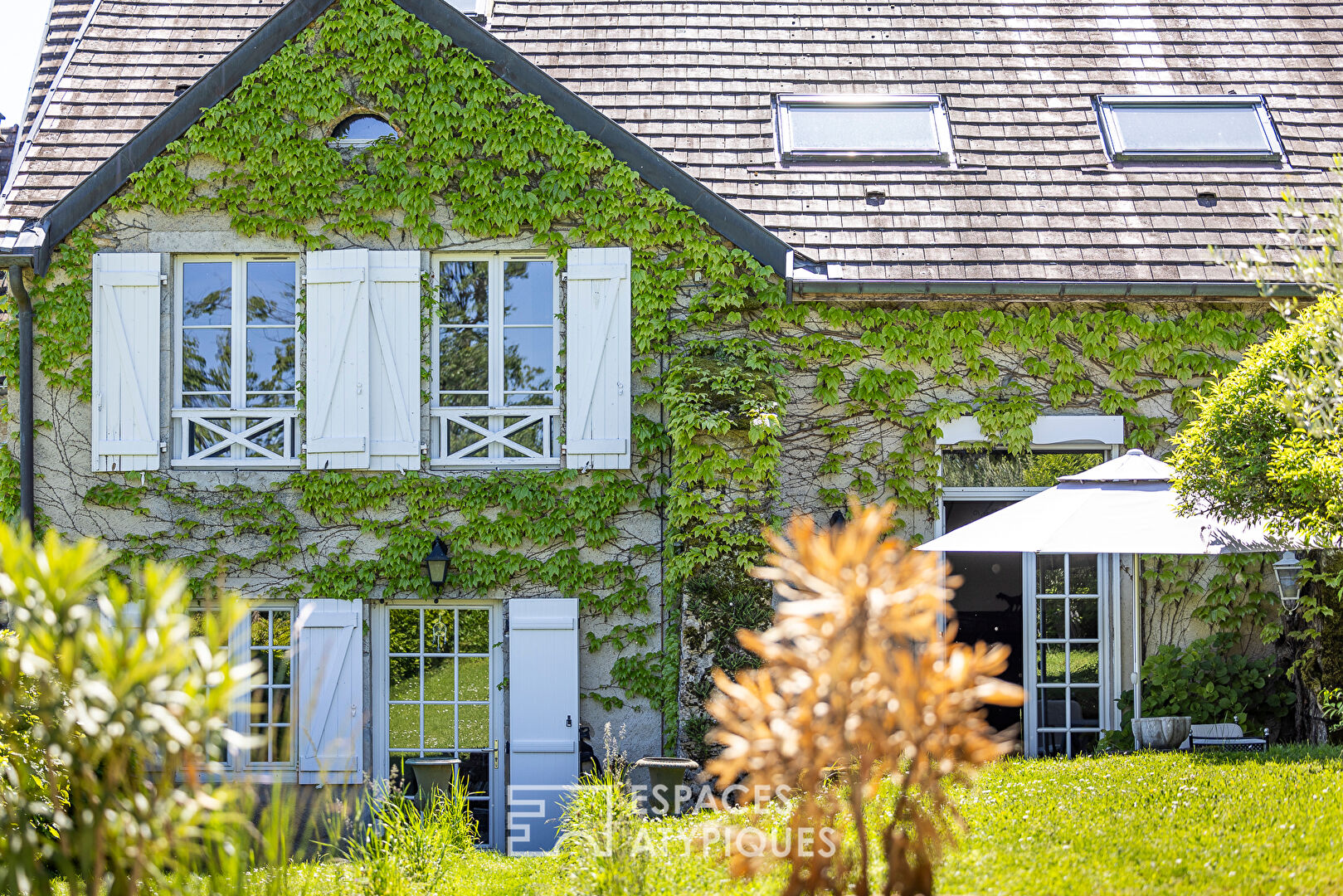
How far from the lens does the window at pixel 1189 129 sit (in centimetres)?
962

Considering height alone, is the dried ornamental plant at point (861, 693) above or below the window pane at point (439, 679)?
above

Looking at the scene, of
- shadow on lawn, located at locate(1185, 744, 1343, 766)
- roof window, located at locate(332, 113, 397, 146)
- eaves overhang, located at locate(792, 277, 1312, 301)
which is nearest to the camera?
shadow on lawn, located at locate(1185, 744, 1343, 766)

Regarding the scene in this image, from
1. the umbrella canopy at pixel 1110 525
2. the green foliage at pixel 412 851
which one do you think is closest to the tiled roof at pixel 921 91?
the umbrella canopy at pixel 1110 525

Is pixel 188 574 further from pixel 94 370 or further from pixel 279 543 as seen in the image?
pixel 94 370

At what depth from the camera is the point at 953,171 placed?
9.50 metres

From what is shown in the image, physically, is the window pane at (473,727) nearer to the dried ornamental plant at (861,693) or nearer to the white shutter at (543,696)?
the white shutter at (543,696)

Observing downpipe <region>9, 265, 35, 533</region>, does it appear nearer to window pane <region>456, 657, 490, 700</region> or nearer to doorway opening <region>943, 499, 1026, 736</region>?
window pane <region>456, 657, 490, 700</region>

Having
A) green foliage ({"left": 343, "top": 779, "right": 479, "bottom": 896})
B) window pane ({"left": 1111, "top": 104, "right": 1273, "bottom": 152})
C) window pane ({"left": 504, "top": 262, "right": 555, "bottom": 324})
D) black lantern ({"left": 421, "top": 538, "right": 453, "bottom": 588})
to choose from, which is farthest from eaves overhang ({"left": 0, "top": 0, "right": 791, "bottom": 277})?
green foliage ({"left": 343, "top": 779, "right": 479, "bottom": 896})

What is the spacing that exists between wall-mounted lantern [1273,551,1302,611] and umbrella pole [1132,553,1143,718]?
0.92m

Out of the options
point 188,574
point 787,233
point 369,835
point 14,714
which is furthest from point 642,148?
A: point 14,714

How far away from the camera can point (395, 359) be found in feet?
29.0

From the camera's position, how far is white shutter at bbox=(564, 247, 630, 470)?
8719 mm

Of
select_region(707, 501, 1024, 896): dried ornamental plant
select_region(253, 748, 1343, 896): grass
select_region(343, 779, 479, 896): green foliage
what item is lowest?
select_region(343, 779, 479, 896): green foliage

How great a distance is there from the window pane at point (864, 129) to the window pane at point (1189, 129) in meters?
1.61
